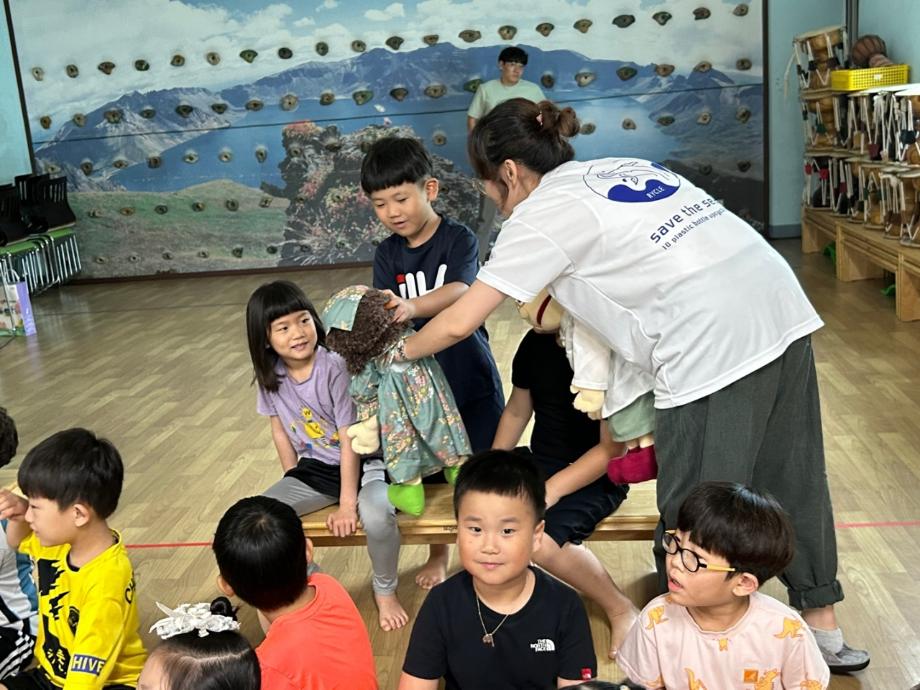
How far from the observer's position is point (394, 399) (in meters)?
2.40

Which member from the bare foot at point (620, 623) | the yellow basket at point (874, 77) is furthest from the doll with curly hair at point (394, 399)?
the yellow basket at point (874, 77)

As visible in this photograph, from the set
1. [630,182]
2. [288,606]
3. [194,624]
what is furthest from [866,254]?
[194,624]

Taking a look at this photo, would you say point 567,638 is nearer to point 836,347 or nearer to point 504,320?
point 836,347

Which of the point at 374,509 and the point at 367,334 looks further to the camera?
the point at 374,509

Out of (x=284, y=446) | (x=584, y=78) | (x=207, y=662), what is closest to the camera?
(x=207, y=662)

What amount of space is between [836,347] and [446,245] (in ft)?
9.49

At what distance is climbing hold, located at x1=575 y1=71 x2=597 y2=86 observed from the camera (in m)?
8.09

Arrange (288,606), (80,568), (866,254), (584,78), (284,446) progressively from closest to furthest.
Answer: (288,606), (80,568), (284,446), (866,254), (584,78)

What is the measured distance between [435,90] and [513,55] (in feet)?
3.05

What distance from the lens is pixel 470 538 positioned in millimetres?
1782

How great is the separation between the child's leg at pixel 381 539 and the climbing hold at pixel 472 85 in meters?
6.00

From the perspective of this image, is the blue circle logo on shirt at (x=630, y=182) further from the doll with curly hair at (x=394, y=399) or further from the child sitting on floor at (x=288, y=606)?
the child sitting on floor at (x=288, y=606)

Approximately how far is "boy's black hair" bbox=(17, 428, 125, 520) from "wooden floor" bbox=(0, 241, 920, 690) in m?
0.67

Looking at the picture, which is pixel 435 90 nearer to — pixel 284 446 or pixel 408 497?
pixel 284 446
